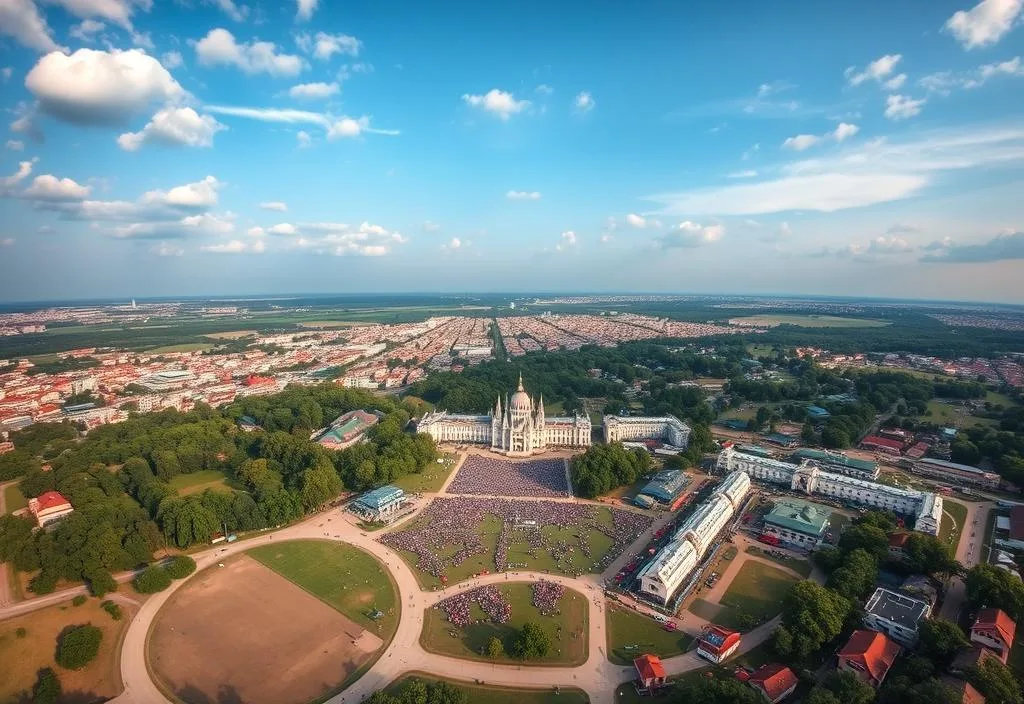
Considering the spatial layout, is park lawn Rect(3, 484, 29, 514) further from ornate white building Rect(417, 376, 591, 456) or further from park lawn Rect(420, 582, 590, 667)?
park lawn Rect(420, 582, 590, 667)

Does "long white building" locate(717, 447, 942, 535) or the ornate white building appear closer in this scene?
"long white building" locate(717, 447, 942, 535)

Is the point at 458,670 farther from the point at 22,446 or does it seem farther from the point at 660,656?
the point at 22,446

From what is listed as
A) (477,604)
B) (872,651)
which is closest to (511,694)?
(477,604)

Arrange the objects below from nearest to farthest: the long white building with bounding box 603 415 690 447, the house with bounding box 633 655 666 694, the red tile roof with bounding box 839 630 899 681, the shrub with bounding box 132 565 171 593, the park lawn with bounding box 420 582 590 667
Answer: the red tile roof with bounding box 839 630 899 681
the house with bounding box 633 655 666 694
the park lawn with bounding box 420 582 590 667
the shrub with bounding box 132 565 171 593
the long white building with bounding box 603 415 690 447

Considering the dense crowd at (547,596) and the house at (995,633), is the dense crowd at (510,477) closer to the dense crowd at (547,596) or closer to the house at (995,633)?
the dense crowd at (547,596)

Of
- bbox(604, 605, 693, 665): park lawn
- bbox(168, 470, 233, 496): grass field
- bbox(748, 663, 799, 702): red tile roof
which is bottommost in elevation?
bbox(604, 605, 693, 665): park lawn

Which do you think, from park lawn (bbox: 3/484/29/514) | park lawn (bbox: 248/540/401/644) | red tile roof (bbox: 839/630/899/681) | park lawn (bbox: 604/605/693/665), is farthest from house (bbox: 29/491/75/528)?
red tile roof (bbox: 839/630/899/681)

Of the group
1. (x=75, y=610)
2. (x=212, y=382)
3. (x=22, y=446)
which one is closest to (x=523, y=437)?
(x=75, y=610)
